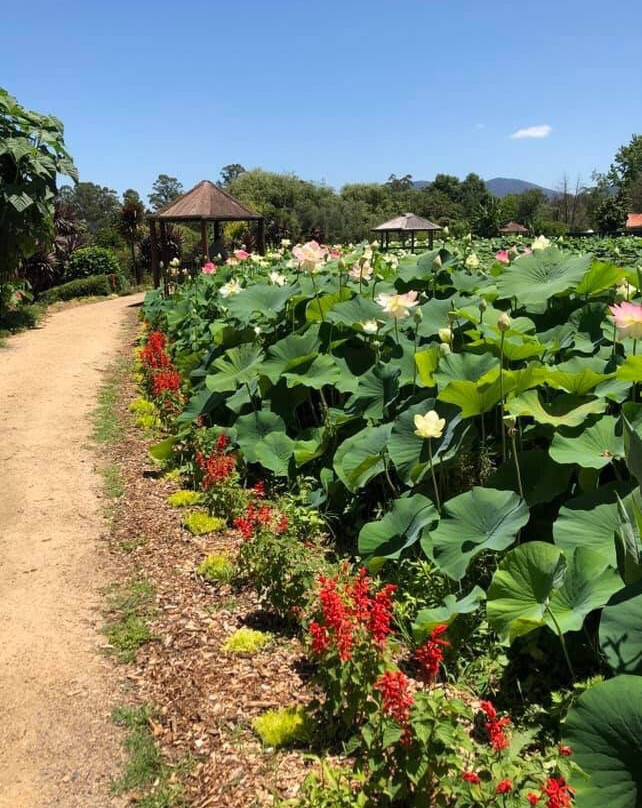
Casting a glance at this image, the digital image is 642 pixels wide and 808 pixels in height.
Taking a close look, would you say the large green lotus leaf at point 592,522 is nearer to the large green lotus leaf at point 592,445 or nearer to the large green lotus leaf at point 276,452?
the large green lotus leaf at point 592,445

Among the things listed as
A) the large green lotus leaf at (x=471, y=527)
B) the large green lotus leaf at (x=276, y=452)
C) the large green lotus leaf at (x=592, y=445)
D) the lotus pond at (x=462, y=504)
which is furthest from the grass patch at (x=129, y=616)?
the large green lotus leaf at (x=592, y=445)

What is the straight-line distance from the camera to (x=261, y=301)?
5223 mm

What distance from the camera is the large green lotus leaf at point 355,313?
4426 mm

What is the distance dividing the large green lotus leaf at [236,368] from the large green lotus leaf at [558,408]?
7.43 ft

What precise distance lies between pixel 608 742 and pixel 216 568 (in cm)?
211

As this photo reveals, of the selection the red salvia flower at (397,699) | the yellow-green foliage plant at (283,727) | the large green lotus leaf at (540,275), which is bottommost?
the yellow-green foliage plant at (283,727)

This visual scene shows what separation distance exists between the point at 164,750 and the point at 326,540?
1531mm

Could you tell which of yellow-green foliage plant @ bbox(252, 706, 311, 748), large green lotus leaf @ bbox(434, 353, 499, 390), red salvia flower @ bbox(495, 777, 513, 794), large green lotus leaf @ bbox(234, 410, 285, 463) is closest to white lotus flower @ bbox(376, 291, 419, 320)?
large green lotus leaf @ bbox(434, 353, 499, 390)

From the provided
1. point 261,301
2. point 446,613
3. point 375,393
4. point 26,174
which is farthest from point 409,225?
point 446,613

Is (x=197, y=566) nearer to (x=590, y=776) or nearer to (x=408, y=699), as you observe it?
(x=408, y=699)

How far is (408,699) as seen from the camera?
1.85 meters

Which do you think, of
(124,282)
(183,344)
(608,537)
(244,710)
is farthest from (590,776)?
(124,282)

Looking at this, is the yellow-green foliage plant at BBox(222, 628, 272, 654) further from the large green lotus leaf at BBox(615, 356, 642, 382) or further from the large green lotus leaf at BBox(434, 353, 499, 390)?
the large green lotus leaf at BBox(615, 356, 642, 382)

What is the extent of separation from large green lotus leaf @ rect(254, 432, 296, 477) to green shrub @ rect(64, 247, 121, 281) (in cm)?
1957
